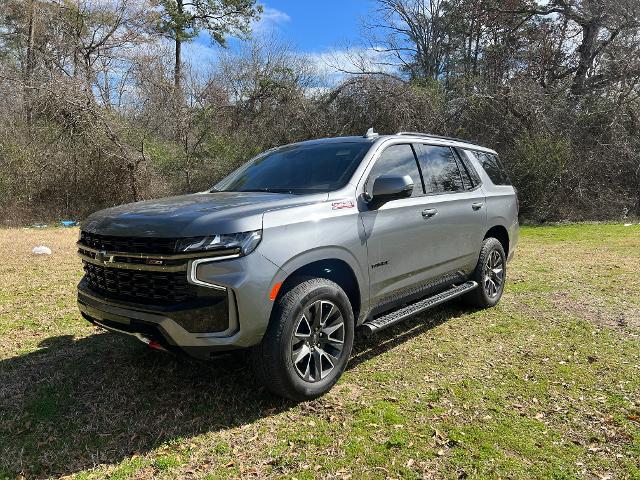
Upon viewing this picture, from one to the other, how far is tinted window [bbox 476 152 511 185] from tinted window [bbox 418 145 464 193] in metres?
0.73

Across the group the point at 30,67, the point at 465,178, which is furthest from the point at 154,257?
the point at 30,67

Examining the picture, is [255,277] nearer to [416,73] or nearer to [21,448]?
[21,448]

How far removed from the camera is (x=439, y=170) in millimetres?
4918

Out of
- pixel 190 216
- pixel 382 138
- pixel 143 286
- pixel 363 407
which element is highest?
pixel 382 138

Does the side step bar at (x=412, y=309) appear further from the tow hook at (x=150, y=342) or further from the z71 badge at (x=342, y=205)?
the tow hook at (x=150, y=342)

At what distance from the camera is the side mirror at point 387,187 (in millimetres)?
3711

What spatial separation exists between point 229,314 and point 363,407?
1.21 m

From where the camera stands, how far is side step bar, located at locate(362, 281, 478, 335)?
3830mm

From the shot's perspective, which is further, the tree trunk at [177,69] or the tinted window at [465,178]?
the tree trunk at [177,69]

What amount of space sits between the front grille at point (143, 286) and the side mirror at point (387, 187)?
5.18 ft

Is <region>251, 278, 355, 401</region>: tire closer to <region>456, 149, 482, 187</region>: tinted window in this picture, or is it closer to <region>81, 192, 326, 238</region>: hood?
<region>81, 192, 326, 238</region>: hood

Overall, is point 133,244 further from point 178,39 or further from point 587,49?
point 587,49

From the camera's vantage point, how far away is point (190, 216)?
304 cm

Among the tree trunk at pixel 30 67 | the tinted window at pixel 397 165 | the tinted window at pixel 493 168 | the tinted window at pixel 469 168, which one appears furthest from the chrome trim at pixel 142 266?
the tree trunk at pixel 30 67
